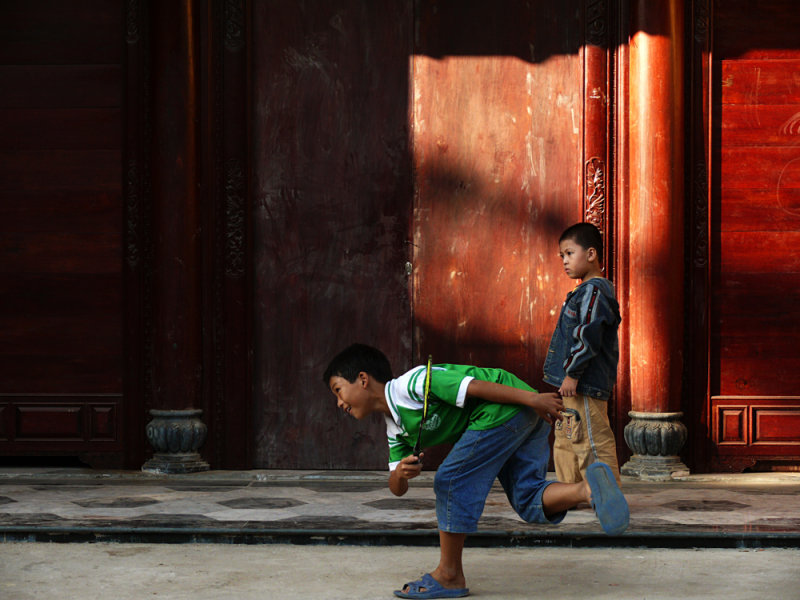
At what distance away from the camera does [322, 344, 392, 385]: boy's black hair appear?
431 cm

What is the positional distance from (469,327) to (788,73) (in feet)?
8.59

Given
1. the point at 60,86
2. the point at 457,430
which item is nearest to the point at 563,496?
the point at 457,430

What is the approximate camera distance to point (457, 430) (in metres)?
4.43

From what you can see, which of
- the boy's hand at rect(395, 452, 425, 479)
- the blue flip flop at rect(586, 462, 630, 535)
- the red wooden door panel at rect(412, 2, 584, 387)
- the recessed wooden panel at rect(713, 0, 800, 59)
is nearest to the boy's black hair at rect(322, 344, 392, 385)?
the boy's hand at rect(395, 452, 425, 479)

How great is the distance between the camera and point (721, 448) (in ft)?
24.4

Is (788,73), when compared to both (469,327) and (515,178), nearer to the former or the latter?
(515,178)

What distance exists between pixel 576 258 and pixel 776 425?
8.75 feet

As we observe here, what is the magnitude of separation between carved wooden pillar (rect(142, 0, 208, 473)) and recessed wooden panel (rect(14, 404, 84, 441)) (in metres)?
0.55

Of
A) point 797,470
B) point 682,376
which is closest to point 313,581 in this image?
point 682,376

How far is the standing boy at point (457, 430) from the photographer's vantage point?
4.24 m

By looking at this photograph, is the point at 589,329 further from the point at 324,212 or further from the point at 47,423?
the point at 47,423

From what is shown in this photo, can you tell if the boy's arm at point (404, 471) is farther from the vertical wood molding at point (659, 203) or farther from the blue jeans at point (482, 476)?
the vertical wood molding at point (659, 203)

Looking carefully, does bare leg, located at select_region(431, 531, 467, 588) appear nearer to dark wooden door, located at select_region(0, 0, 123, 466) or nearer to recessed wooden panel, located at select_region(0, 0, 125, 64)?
dark wooden door, located at select_region(0, 0, 123, 466)

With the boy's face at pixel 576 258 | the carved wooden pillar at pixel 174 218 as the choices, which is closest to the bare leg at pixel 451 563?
the boy's face at pixel 576 258
